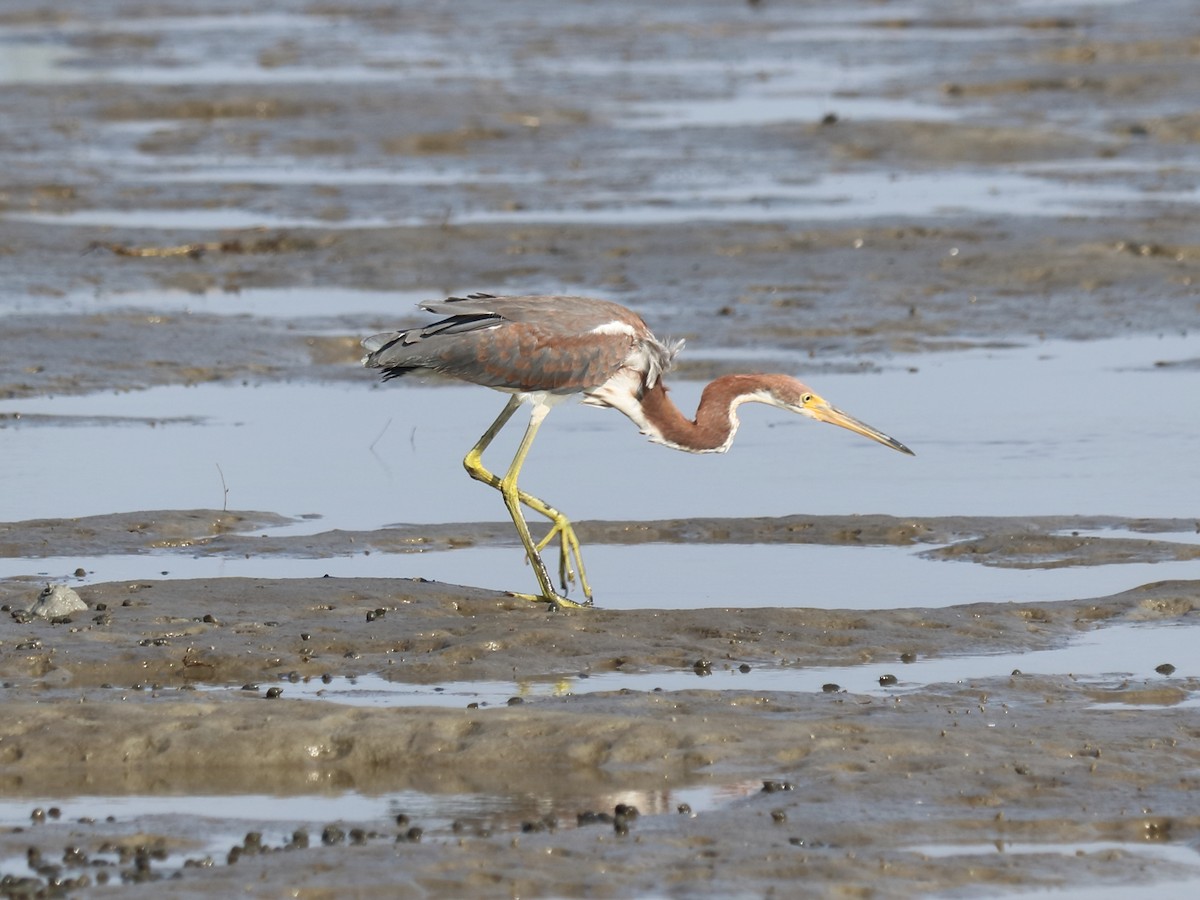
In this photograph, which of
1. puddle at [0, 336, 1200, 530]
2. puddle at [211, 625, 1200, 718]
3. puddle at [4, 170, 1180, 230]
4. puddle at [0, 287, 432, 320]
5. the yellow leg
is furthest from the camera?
puddle at [4, 170, 1180, 230]

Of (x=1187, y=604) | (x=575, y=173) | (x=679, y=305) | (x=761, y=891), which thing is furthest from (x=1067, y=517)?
(x=575, y=173)

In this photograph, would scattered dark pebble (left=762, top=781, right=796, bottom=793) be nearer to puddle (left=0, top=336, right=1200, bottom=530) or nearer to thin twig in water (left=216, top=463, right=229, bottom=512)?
puddle (left=0, top=336, right=1200, bottom=530)

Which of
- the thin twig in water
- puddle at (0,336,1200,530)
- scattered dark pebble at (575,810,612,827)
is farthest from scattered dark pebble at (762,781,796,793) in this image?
the thin twig in water

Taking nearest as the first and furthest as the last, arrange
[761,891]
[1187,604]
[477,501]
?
[761,891] < [1187,604] < [477,501]

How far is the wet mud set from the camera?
644 cm

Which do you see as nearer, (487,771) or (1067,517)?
(487,771)

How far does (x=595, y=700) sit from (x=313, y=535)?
288cm

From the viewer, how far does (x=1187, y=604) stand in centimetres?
891

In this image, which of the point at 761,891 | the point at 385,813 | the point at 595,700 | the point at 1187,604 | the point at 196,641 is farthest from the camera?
the point at 1187,604

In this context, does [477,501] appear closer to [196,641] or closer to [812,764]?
[196,641]

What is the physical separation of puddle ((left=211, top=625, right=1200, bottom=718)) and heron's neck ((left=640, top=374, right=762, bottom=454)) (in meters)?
1.67

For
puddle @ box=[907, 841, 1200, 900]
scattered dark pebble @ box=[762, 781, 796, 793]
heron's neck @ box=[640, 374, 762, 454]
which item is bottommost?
scattered dark pebble @ box=[762, 781, 796, 793]

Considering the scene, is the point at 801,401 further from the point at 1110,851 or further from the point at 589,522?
the point at 1110,851

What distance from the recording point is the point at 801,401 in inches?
385
